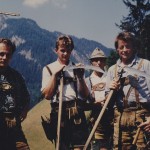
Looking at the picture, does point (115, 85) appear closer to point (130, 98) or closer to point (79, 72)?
point (130, 98)

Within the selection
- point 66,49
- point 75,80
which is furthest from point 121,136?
point 66,49

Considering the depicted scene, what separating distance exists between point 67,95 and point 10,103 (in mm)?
1118

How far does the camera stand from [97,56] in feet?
34.7

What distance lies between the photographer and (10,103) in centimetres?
720

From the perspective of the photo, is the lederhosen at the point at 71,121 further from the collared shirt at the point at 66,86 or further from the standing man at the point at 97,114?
the standing man at the point at 97,114

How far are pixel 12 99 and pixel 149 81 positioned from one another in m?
2.57

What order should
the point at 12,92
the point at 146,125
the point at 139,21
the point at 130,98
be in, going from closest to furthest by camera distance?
the point at 146,125 < the point at 130,98 < the point at 12,92 < the point at 139,21

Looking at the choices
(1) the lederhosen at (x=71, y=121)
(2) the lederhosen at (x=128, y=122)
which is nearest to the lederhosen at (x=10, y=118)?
(1) the lederhosen at (x=71, y=121)

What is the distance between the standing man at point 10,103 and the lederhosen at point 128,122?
1.73m

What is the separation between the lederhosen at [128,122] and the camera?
709 centimetres

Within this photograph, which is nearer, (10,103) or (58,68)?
(10,103)

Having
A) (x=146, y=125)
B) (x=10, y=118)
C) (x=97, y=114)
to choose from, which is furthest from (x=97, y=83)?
(x=10, y=118)

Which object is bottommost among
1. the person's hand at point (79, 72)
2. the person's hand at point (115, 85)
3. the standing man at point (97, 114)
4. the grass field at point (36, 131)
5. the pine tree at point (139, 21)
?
the grass field at point (36, 131)

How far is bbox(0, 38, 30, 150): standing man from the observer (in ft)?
23.3
